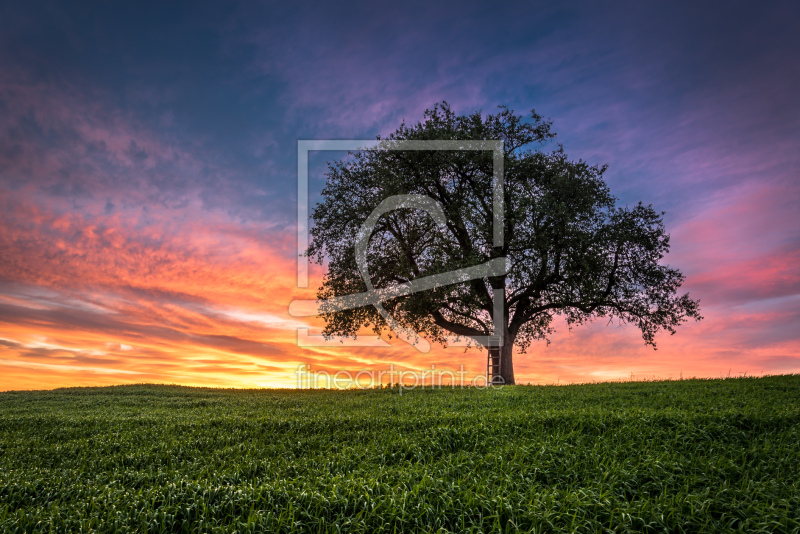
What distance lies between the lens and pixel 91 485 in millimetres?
8016

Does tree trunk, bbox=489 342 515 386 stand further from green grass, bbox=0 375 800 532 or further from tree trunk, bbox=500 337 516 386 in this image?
green grass, bbox=0 375 800 532

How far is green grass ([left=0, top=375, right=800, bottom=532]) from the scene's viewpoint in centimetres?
612

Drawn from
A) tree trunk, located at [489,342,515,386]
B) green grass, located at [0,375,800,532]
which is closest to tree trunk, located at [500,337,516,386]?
tree trunk, located at [489,342,515,386]

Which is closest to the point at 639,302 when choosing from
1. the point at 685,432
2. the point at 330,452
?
the point at 685,432

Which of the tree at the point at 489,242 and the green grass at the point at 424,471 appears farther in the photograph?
the tree at the point at 489,242

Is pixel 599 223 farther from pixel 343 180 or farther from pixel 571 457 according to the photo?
pixel 571 457

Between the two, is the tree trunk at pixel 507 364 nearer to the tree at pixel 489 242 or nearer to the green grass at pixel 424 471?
the tree at pixel 489 242

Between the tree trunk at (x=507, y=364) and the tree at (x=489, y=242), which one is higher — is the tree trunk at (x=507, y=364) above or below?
below

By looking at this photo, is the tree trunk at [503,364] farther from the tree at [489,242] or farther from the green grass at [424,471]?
the green grass at [424,471]

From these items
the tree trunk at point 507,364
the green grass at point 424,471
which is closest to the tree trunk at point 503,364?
the tree trunk at point 507,364

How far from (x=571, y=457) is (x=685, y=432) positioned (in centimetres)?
352

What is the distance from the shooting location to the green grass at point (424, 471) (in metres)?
6.12

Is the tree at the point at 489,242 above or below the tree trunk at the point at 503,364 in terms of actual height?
above

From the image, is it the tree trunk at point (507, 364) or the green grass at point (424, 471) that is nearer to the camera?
the green grass at point (424, 471)
